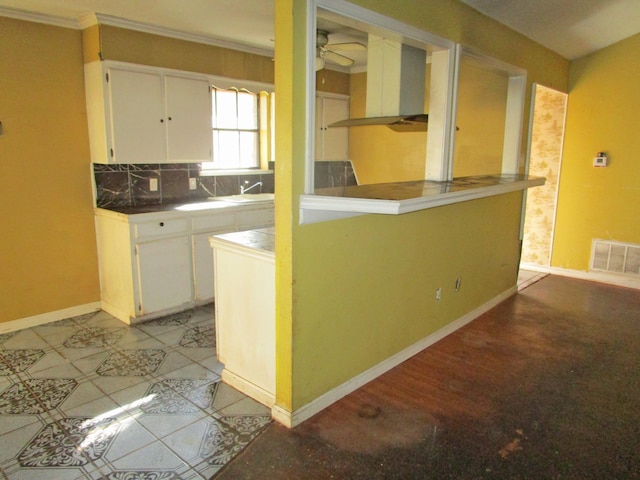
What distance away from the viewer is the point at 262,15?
11.1ft

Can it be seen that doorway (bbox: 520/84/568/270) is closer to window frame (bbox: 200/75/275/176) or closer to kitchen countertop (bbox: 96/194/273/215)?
window frame (bbox: 200/75/275/176)

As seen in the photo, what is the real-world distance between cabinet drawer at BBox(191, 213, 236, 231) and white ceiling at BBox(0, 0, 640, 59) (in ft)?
5.10

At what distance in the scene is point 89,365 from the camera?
2916mm

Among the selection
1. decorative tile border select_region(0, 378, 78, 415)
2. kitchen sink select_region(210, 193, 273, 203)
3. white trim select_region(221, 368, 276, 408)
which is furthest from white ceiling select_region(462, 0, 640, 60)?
decorative tile border select_region(0, 378, 78, 415)

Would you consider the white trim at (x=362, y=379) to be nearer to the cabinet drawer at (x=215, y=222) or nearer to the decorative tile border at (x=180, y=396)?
the decorative tile border at (x=180, y=396)

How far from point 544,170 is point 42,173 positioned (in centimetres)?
511

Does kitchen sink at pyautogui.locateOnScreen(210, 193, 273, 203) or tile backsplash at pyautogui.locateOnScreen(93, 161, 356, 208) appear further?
kitchen sink at pyautogui.locateOnScreen(210, 193, 273, 203)

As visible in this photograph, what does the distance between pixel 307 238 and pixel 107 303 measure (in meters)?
2.48

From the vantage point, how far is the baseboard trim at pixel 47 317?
3.46 m

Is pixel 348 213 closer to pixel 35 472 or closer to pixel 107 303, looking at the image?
pixel 35 472

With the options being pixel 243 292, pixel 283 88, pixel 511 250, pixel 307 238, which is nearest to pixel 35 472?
pixel 243 292

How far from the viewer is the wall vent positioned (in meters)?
4.69

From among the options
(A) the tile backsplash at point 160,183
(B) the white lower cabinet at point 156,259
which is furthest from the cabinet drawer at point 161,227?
(A) the tile backsplash at point 160,183

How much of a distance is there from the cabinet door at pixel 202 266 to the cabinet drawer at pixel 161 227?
0.49ft
